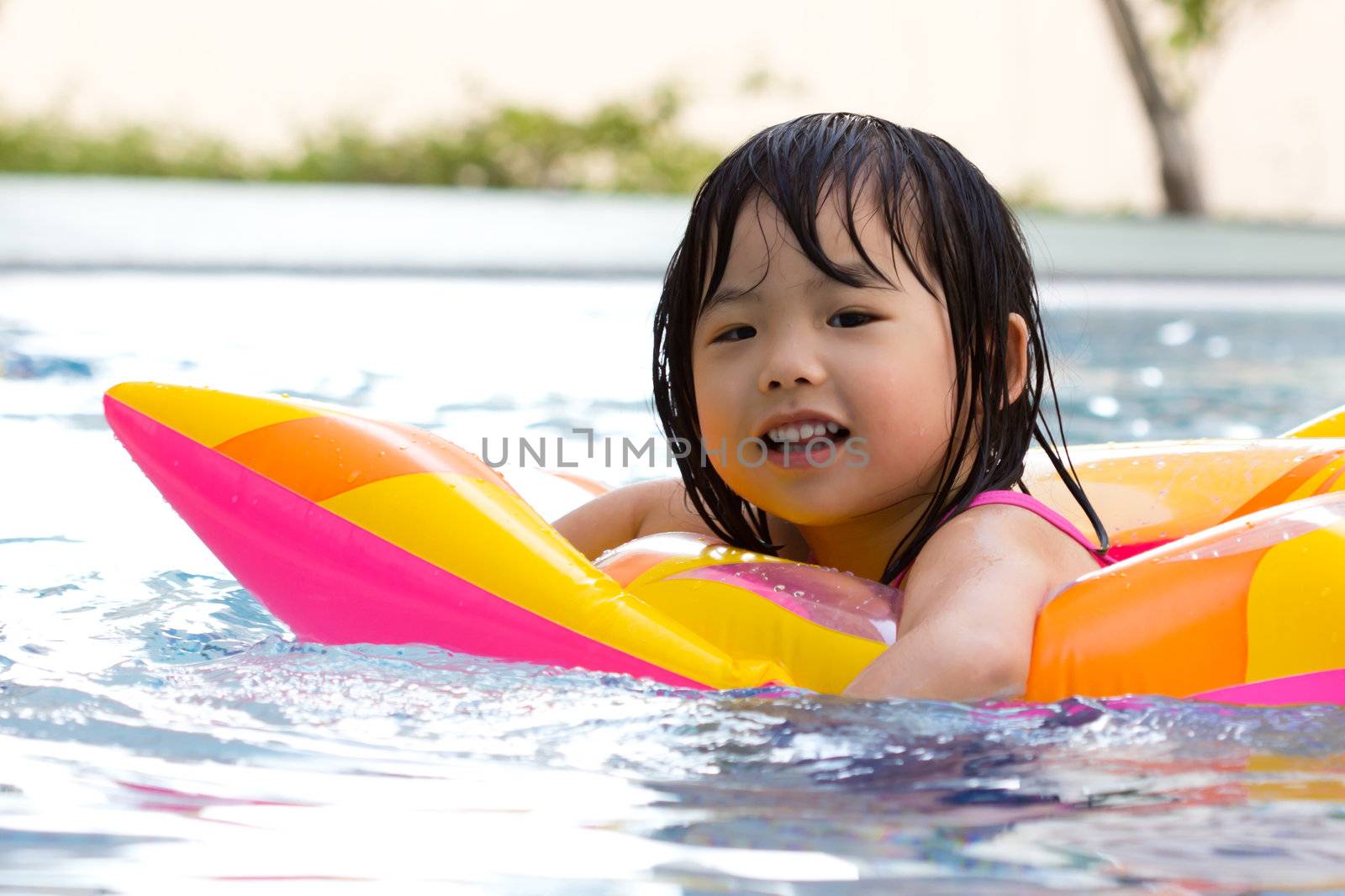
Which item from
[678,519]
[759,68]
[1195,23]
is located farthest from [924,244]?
[759,68]

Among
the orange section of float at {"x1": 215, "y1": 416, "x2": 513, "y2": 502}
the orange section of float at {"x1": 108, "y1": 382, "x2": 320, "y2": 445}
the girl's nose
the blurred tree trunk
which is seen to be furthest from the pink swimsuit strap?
the blurred tree trunk

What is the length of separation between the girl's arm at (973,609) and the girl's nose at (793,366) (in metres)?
0.22

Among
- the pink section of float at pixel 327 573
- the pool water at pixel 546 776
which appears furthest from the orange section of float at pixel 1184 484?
the pink section of float at pixel 327 573

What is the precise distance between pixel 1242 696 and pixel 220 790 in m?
0.95

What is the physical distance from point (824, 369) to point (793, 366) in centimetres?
4

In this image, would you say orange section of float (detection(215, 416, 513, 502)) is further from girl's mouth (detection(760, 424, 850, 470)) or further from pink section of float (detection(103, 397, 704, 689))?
girl's mouth (detection(760, 424, 850, 470))

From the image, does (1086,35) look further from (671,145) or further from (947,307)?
(947,307)

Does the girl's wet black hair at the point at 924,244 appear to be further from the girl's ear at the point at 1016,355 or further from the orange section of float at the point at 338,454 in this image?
the orange section of float at the point at 338,454

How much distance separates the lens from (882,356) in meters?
1.67

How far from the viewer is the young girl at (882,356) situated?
1.66m

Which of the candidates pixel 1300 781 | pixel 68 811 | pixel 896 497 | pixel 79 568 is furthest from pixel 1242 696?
pixel 79 568

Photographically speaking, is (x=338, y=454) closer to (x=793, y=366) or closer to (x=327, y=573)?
(x=327, y=573)

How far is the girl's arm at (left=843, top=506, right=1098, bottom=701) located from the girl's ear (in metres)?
0.17

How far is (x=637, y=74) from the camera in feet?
39.0
